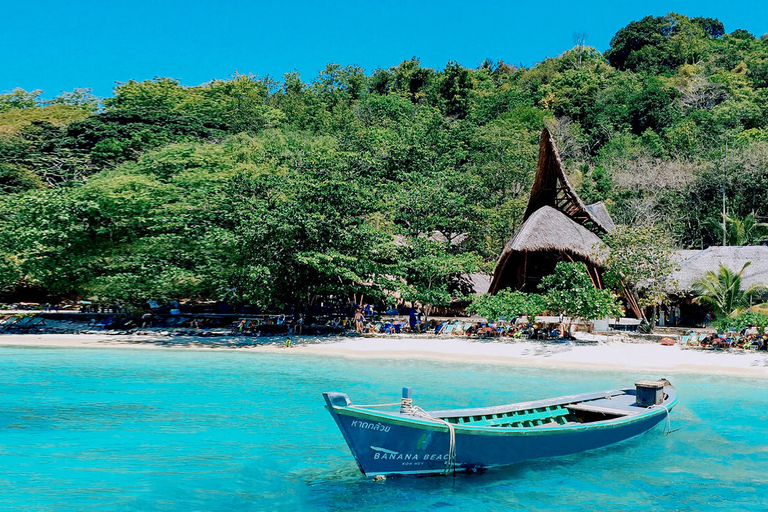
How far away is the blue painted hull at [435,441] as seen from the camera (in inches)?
265

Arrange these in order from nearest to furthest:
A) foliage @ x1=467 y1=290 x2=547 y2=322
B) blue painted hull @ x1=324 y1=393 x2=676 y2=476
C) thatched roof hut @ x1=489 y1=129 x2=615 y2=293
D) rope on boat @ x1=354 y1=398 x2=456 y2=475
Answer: blue painted hull @ x1=324 y1=393 x2=676 y2=476
rope on boat @ x1=354 y1=398 x2=456 y2=475
foliage @ x1=467 y1=290 x2=547 y2=322
thatched roof hut @ x1=489 y1=129 x2=615 y2=293

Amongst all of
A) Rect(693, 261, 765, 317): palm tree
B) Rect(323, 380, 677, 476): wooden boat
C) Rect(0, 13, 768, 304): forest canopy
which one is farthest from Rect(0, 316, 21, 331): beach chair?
Rect(693, 261, 765, 317): palm tree

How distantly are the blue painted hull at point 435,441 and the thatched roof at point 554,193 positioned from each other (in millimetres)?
14569

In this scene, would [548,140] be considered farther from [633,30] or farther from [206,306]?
[633,30]

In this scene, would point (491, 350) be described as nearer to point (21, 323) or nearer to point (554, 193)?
point (554, 193)

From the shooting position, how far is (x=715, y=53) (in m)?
48.4

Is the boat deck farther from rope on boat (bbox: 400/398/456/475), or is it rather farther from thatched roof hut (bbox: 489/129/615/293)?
thatched roof hut (bbox: 489/129/615/293)

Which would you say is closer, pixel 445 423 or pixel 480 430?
pixel 445 423

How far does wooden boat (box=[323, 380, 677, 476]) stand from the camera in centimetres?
680

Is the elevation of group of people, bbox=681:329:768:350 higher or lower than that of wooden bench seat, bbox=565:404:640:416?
higher

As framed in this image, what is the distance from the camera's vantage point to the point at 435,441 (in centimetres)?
712

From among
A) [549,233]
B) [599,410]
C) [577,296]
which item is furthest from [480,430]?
[549,233]

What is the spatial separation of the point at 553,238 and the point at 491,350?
533cm

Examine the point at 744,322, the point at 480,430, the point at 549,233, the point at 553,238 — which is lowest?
the point at 480,430
